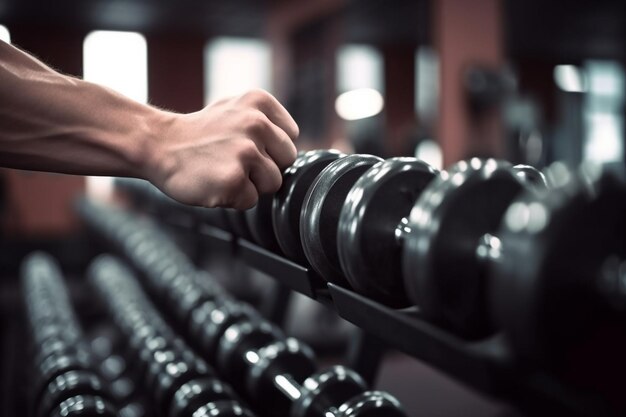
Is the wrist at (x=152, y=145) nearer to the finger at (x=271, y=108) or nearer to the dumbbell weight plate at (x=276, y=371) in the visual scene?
the finger at (x=271, y=108)

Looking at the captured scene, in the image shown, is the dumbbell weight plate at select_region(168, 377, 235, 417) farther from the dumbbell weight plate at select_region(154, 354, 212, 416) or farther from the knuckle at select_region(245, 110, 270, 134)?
the knuckle at select_region(245, 110, 270, 134)

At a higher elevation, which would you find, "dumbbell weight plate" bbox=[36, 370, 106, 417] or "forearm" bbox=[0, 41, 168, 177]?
"forearm" bbox=[0, 41, 168, 177]

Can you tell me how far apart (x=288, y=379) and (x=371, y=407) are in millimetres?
199

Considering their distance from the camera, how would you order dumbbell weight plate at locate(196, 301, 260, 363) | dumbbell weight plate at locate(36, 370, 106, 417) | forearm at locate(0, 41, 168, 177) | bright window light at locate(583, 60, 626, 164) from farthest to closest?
bright window light at locate(583, 60, 626, 164)
dumbbell weight plate at locate(196, 301, 260, 363)
dumbbell weight plate at locate(36, 370, 106, 417)
forearm at locate(0, 41, 168, 177)

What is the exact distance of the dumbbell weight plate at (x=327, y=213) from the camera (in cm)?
58

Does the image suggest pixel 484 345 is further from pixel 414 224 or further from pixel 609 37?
pixel 609 37

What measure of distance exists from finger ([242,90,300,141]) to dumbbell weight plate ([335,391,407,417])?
0.29 meters

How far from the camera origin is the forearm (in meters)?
0.62

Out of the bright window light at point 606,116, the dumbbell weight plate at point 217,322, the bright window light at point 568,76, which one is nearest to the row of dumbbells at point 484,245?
the dumbbell weight plate at point 217,322

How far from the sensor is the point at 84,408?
2.84 feet

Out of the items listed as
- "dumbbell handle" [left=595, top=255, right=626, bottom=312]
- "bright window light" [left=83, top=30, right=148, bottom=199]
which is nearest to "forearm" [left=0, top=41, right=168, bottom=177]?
"dumbbell handle" [left=595, top=255, right=626, bottom=312]

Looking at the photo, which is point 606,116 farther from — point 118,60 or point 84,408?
point 84,408

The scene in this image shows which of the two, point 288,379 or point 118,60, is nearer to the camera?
point 288,379

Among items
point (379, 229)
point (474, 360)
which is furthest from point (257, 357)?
point (474, 360)
